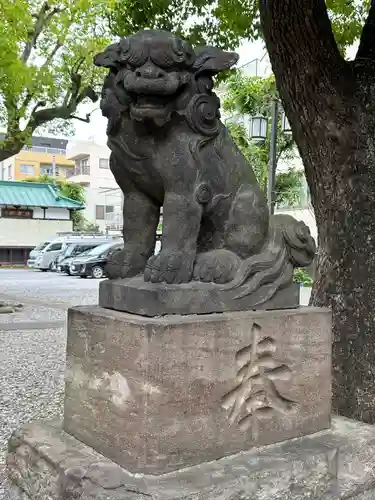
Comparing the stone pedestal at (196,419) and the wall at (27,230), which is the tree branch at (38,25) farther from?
the wall at (27,230)

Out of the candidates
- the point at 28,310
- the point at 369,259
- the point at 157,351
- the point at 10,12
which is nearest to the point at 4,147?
the point at 10,12

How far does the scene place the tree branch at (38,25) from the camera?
10.9 m

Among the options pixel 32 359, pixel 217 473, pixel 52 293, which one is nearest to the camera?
pixel 217 473

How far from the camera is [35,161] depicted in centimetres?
4269

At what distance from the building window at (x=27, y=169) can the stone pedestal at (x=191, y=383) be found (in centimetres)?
4164

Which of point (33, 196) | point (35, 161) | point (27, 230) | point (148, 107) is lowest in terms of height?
point (27, 230)

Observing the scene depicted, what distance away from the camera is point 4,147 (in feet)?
35.5

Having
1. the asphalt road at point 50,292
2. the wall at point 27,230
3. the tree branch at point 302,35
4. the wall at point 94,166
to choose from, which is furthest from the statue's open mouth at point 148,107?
the wall at point 94,166

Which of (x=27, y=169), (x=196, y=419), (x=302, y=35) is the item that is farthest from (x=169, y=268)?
(x=27, y=169)

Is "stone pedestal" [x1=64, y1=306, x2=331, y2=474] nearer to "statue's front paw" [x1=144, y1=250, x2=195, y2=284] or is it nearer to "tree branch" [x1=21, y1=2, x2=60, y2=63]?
"statue's front paw" [x1=144, y1=250, x2=195, y2=284]

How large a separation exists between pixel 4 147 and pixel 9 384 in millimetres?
6494

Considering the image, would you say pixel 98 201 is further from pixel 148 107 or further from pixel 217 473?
pixel 217 473

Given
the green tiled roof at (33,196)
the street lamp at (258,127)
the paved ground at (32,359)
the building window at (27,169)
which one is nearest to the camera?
the paved ground at (32,359)

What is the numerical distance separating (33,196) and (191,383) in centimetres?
2813
